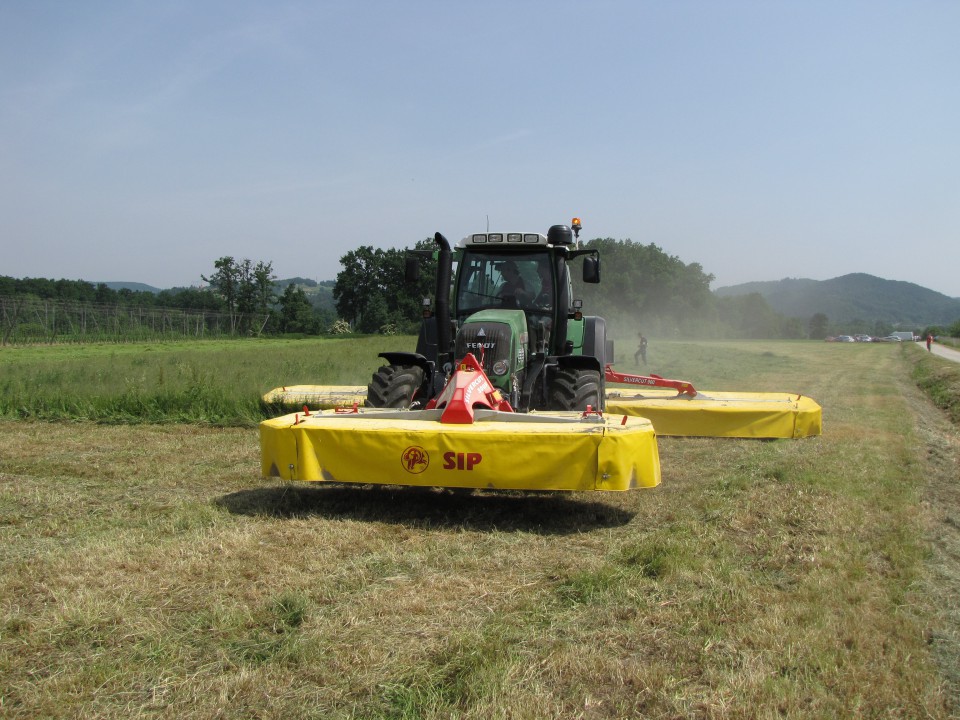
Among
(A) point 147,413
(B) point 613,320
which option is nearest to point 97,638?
(A) point 147,413

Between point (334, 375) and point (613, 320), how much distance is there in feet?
106

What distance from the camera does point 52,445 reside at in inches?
361

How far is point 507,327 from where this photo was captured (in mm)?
7156

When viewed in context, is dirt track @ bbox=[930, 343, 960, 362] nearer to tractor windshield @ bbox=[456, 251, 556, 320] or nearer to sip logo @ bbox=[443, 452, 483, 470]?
tractor windshield @ bbox=[456, 251, 556, 320]

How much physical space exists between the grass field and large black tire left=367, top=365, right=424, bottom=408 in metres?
0.92

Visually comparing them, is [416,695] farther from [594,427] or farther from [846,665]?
[594,427]

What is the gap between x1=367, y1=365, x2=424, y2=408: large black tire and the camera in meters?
7.38

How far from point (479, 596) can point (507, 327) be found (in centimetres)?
345

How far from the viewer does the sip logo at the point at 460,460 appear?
5414mm

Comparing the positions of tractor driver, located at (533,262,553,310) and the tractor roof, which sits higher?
the tractor roof

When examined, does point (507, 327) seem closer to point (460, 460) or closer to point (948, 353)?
point (460, 460)

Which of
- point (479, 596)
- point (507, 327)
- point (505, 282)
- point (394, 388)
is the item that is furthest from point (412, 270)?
point (479, 596)

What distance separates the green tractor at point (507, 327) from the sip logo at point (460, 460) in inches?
64.6

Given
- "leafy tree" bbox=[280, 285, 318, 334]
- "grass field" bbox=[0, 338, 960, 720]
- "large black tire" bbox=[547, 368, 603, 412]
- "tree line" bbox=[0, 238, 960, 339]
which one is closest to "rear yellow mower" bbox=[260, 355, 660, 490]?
"grass field" bbox=[0, 338, 960, 720]
